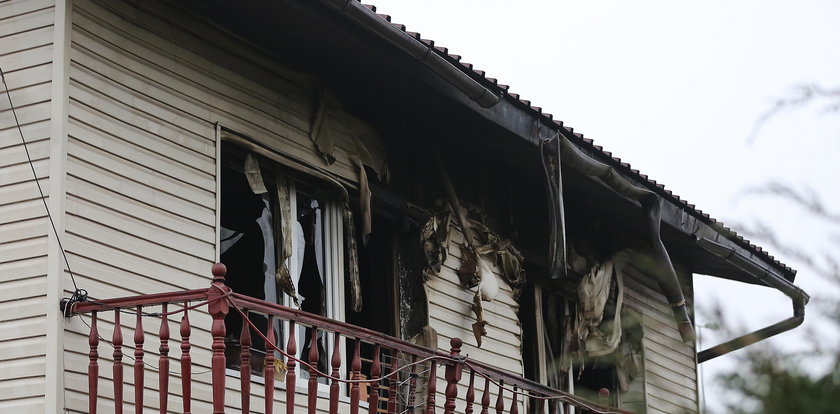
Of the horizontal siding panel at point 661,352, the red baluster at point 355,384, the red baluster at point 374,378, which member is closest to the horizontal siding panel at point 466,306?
the horizontal siding panel at point 661,352

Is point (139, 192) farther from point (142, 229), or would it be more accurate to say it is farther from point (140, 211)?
point (142, 229)

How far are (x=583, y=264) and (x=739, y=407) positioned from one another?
1033 cm

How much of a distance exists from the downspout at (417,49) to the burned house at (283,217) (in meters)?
0.02

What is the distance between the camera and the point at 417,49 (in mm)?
8539

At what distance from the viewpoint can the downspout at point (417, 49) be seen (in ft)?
26.1

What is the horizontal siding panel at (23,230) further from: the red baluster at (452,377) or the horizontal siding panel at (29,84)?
the red baluster at (452,377)

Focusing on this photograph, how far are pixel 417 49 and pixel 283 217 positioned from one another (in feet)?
4.75

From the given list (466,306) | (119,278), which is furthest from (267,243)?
(466,306)

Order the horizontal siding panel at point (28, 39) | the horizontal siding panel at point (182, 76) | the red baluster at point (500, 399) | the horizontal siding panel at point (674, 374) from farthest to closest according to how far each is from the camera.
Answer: the horizontal siding panel at point (674, 374)
the red baluster at point (500, 399)
the horizontal siding panel at point (182, 76)
the horizontal siding panel at point (28, 39)

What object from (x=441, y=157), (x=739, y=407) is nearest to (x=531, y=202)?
(x=441, y=157)

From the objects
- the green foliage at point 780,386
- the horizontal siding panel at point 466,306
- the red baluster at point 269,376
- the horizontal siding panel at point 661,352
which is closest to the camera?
the green foliage at point 780,386

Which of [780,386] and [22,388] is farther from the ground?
[22,388]

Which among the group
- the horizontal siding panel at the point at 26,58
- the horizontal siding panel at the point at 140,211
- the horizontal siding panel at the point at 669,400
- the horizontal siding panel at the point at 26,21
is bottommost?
the horizontal siding panel at the point at 669,400

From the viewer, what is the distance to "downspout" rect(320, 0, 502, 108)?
314 inches
